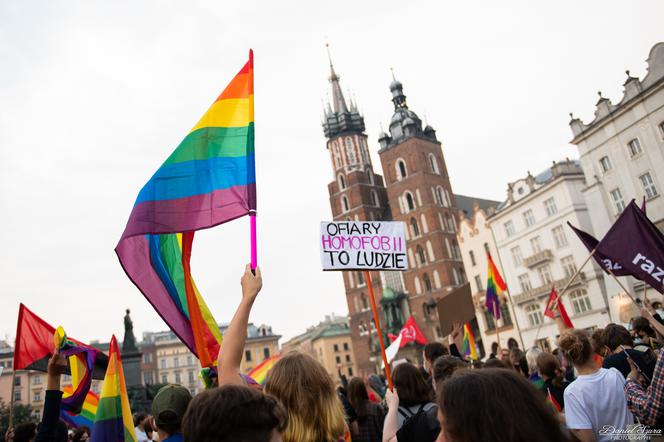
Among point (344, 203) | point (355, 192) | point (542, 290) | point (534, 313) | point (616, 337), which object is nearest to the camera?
point (616, 337)

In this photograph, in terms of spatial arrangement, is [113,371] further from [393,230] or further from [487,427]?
[487,427]

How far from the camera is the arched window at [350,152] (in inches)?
2891

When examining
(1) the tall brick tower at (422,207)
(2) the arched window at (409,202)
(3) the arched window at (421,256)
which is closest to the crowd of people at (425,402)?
(1) the tall brick tower at (422,207)

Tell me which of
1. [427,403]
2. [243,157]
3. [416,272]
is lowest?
[427,403]

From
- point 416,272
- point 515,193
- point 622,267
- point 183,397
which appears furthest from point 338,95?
point 183,397

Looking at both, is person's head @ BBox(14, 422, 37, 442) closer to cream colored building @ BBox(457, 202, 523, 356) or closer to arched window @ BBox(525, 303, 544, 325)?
arched window @ BBox(525, 303, 544, 325)

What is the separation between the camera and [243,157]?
17.7ft

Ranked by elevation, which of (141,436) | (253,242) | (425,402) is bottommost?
(141,436)

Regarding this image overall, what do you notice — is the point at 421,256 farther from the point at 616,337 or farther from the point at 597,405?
the point at 597,405

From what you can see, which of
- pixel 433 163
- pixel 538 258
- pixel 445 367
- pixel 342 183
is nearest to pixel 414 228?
pixel 433 163

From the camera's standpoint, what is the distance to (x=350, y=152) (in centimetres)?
7425

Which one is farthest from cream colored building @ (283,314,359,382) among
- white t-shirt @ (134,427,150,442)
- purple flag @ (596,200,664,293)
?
purple flag @ (596,200,664,293)

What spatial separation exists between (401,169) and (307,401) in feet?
200

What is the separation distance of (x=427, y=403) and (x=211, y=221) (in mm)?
2593
